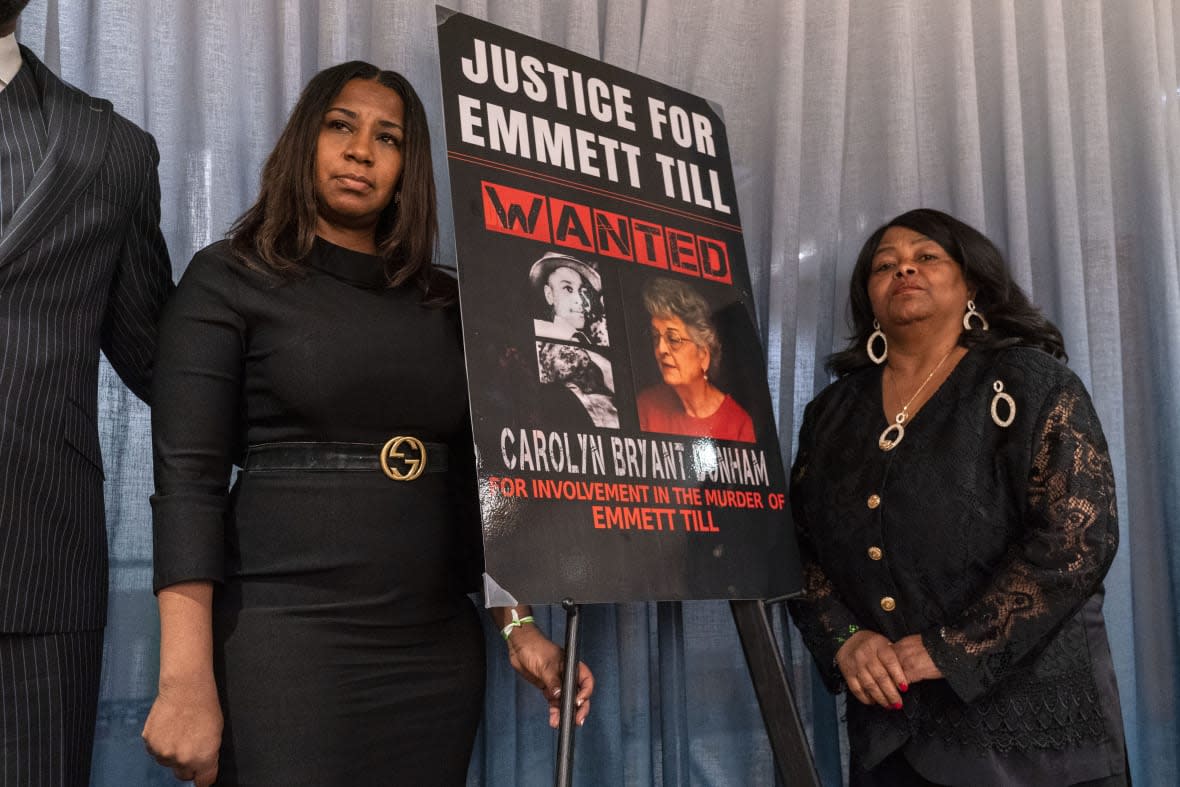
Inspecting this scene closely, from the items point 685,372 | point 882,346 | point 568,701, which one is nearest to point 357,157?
point 685,372

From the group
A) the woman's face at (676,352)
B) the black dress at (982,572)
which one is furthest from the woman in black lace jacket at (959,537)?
the woman's face at (676,352)

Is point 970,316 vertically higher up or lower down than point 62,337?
higher up

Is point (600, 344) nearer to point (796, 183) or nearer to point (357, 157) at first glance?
point (357, 157)

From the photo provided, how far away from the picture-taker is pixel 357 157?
148 centimetres

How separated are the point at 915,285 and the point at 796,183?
0.40 metres

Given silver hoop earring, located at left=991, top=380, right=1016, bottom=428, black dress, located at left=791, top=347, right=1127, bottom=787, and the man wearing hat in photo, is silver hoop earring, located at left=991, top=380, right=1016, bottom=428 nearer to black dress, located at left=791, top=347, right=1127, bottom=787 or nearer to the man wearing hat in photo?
black dress, located at left=791, top=347, right=1127, bottom=787

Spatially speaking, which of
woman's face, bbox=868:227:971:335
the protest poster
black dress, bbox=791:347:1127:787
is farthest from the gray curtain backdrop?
the protest poster

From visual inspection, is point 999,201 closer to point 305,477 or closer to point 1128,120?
point 1128,120

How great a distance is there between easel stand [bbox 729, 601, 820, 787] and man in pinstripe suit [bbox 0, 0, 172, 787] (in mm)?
852

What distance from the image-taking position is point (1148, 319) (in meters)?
2.40

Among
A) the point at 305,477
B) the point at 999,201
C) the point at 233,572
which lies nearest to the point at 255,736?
the point at 233,572

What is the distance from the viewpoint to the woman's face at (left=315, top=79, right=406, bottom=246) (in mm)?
1471

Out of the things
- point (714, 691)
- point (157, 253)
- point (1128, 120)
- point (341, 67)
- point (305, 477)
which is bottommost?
point (714, 691)

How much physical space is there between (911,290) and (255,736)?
1267 millimetres
